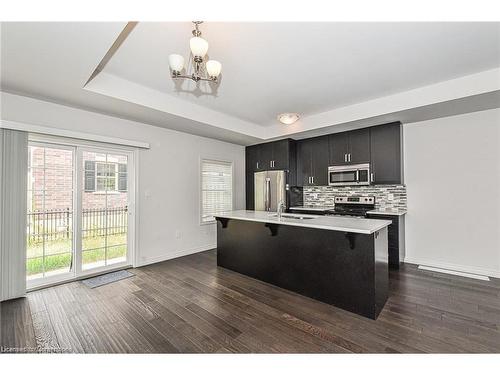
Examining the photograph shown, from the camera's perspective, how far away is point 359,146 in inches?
166

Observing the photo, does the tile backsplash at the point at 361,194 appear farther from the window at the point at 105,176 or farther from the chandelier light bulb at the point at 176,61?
the chandelier light bulb at the point at 176,61

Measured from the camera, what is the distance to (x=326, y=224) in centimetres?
247

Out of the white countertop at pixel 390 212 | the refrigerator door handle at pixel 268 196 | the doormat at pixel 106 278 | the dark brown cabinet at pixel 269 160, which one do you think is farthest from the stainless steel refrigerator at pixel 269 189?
the doormat at pixel 106 278

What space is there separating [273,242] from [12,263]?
310 centimetres

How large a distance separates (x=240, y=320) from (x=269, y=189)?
3259 mm

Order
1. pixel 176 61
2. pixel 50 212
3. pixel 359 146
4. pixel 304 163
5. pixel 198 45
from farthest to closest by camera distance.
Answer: pixel 304 163
pixel 359 146
pixel 50 212
pixel 176 61
pixel 198 45

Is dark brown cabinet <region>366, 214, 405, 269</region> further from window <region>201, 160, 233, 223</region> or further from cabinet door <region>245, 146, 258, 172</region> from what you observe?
window <region>201, 160, 233, 223</region>

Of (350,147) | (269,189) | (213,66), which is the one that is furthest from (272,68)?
(269,189)

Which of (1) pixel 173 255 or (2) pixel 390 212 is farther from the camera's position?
(1) pixel 173 255

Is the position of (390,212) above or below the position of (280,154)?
below

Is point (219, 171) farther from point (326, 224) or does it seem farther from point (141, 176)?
point (326, 224)

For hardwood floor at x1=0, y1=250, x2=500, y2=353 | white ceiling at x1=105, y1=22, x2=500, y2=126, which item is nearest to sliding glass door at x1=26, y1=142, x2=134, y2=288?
hardwood floor at x1=0, y1=250, x2=500, y2=353

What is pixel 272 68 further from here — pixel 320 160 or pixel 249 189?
pixel 249 189

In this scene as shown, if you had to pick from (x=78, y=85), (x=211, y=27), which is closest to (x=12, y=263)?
(x=78, y=85)
